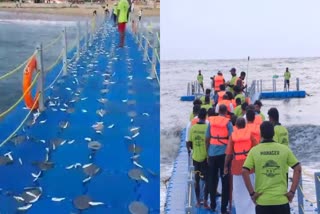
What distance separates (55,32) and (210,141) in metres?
1.26

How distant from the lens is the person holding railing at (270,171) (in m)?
2.68

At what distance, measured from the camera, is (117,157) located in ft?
10.2

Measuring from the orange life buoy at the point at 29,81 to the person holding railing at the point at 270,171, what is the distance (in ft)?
4.65

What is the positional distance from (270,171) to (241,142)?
55cm

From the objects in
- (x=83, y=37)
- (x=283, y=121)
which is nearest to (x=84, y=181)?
(x=83, y=37)

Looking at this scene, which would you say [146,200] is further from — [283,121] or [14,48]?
[283,121]

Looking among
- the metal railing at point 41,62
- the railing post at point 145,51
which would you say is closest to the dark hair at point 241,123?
the railing post at point 145,51

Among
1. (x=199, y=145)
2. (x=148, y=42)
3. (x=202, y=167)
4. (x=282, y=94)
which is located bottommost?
(x=282, y=94)

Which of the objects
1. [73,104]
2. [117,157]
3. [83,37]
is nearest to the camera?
[117,157]

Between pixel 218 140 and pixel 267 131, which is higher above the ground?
pixel 267 131

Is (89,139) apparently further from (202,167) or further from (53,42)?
(202,167)

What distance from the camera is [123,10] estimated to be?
11.3ft

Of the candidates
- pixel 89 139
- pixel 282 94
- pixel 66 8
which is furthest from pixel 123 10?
pixel 282 94

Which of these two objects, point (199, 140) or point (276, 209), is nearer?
point (276, 209)
